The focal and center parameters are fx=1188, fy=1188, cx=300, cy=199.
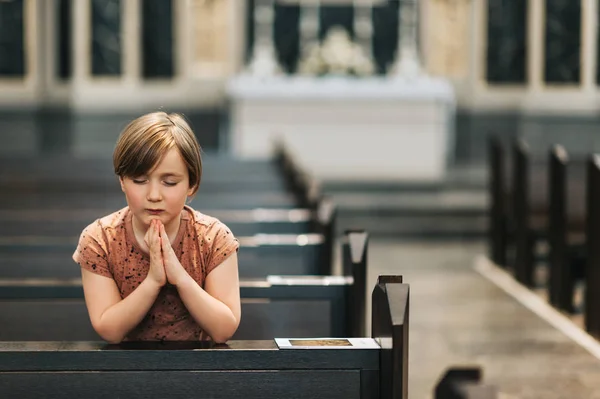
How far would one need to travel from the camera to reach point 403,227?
34.3 ft

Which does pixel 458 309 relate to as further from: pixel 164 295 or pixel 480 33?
pixel 480 33

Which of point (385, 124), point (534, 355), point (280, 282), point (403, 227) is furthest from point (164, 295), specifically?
point (385, 124)

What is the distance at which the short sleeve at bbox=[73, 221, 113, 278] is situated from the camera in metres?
2.49

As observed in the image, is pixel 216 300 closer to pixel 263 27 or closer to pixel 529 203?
pixel 529 203

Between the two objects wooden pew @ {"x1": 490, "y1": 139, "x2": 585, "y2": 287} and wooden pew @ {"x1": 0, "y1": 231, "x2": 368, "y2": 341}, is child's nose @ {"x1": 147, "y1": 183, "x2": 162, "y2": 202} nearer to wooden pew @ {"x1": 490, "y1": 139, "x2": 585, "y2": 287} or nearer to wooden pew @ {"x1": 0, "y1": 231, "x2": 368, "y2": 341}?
wooden pew @ {"x1": 0, "y1": 231, "x2": 368, "y2": 341}

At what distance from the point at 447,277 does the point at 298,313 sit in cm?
492

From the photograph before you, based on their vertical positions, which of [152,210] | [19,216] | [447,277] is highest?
[152,210]

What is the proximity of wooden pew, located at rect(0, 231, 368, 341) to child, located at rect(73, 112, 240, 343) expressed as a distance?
81 cm

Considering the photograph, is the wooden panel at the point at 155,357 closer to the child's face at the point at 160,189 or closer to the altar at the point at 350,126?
the child's face at the point at 160,189

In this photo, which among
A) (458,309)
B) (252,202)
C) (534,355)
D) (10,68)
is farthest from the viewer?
(10,68)

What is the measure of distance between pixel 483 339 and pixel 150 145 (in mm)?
3971

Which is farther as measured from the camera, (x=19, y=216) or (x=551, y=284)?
(x=551, y=284)

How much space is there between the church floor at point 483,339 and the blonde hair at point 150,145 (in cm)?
222

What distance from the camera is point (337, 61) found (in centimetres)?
1206
